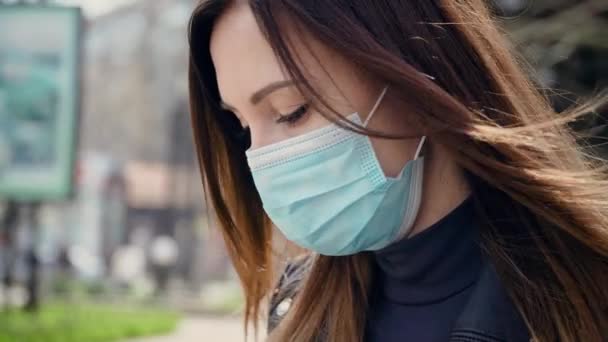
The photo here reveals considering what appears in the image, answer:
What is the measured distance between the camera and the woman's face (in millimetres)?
1602

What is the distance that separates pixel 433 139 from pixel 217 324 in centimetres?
1142

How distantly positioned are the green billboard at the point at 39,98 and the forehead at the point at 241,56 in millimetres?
7238

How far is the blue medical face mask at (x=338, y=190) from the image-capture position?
1.66 meters

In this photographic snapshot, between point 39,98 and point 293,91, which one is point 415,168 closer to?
point 293,91

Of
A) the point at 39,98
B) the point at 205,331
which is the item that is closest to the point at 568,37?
the point at 39,98

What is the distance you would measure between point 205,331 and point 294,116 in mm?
10191

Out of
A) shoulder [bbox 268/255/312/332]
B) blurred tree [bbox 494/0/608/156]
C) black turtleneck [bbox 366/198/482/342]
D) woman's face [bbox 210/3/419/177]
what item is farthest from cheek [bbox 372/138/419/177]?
blurred tree [bbox 494/0/608/156]

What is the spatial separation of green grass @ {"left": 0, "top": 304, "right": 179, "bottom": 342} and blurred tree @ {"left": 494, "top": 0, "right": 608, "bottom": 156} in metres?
5.25

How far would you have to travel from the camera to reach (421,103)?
1543mm

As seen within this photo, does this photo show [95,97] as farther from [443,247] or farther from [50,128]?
[443,247]

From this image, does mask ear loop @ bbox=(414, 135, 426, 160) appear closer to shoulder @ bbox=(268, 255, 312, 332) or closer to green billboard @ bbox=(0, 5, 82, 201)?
shoulder @ bbox=(268, 255, 312, 332)

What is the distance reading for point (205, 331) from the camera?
37.9 ft

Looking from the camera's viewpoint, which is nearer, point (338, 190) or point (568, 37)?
point (338, 190)

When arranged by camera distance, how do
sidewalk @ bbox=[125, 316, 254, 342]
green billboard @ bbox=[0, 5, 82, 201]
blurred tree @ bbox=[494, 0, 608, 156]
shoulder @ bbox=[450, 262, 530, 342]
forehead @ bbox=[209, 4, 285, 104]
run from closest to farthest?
1. shoulder @ bbox=[450, 262, 530, 342]
2. forehead @ bbox=[209, 4, 285, 104]
3. blurred tree @ bbox=[494, 0, 608, 156]
4. green billboard @ bbox=[0, 5, 82, 201]
5. sidewalk @ bbox=[125, 316, 254, 342]
